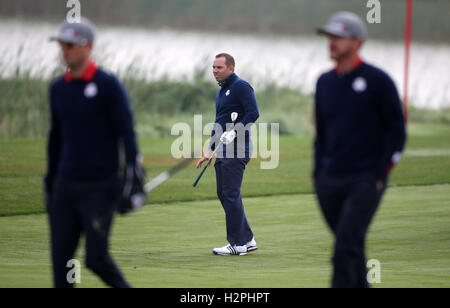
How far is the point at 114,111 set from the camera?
580 cm

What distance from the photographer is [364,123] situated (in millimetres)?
5938

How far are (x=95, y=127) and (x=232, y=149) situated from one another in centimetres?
409

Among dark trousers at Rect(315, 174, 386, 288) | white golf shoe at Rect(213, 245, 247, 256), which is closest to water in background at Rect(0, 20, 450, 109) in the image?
white golf shoe at Rect(213, 245, 247, 256)

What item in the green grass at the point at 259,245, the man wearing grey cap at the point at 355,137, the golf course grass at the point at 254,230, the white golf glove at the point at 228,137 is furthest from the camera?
the white golf glove at the point at 228,137

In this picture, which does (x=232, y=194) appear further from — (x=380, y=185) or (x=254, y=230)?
(x=380, y=185)

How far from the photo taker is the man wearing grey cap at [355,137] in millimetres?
5902

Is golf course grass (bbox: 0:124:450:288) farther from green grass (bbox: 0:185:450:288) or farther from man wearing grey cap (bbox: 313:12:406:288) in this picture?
man wearing grey cap (bbox: 313:12:406:288)

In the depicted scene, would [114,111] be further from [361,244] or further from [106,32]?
[106,32]

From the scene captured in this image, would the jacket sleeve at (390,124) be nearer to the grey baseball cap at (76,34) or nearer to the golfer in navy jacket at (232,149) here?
the grey baseball cap at (76,34)

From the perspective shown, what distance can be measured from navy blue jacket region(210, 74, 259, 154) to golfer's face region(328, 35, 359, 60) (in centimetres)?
374

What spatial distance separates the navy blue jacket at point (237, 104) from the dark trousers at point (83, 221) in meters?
4.00

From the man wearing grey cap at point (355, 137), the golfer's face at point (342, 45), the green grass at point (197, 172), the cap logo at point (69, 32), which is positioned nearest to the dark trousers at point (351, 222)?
the man wearing grey cap at point (355, 137)
